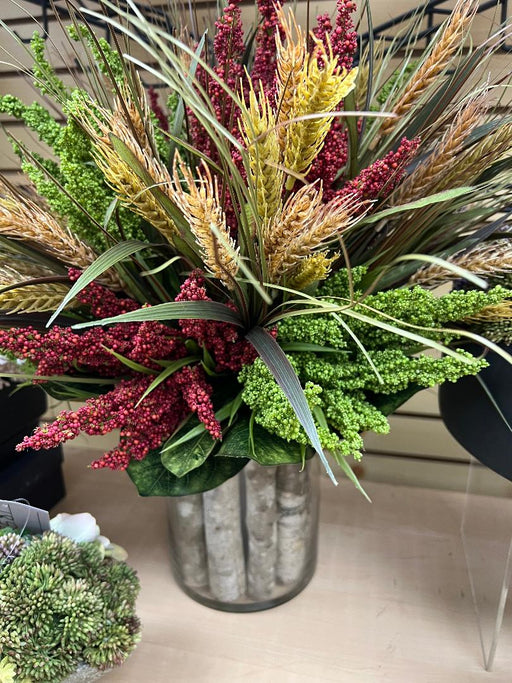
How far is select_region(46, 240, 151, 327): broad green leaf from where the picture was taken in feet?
0.96

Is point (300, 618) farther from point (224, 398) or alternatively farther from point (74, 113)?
point (74, 113)

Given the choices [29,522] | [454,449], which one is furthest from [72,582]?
[454,449]

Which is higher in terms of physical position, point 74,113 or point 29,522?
point 74,113

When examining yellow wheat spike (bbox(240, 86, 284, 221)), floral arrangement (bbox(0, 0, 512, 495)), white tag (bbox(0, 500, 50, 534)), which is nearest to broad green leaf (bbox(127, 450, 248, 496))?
floral arrangement (bbox(0, 0, 512, 495))

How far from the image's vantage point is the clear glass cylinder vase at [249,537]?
1.63ft

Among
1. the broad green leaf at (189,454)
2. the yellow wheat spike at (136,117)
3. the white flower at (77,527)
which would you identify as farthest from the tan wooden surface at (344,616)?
the yellow wheat spike at (136,117)

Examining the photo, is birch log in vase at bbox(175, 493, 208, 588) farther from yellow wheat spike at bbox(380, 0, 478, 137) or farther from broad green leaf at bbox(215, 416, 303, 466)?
yellow wheat spike at bbox(380, 0, 478, 137)

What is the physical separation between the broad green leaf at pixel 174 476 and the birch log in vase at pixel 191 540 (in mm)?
98

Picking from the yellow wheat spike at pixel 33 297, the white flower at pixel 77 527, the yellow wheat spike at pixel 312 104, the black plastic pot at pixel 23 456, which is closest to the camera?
the yellow wheat spike at pixel 312 104

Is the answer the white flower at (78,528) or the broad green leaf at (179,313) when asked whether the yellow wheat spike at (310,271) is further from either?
the white flower at (78,528)

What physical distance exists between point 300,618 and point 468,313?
14.7 inches

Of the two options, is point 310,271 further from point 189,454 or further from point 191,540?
point 191,540

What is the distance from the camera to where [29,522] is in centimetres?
45

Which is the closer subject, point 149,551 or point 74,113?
point 74,113
